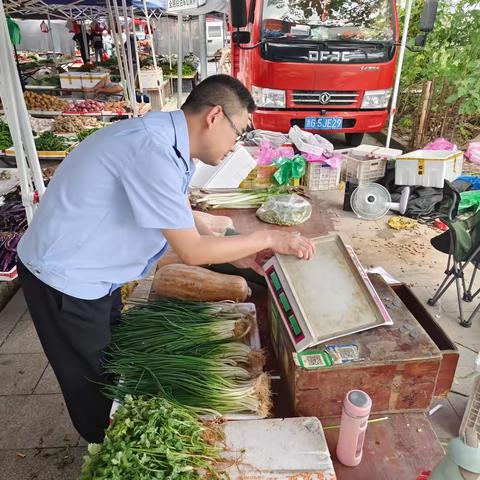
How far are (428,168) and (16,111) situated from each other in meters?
4.65

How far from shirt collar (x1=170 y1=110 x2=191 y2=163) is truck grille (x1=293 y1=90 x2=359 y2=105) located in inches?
216

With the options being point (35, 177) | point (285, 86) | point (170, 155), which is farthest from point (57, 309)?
point (285, 86)

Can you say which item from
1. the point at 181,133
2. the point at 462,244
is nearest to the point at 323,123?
the point at 462,244

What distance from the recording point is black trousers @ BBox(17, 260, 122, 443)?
66.7 inches

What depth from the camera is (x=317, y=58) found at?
20.9ft

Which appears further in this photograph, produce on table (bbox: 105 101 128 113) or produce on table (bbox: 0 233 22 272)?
produce on table (bbox: 105 101 128 113)

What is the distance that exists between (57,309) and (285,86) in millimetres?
5692

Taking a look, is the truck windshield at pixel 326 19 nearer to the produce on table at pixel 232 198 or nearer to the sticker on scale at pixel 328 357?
the produce on table at pixel 232 198

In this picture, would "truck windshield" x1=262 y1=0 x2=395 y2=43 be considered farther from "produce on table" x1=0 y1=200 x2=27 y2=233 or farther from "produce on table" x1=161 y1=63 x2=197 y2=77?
"produce on table" x1=161 y1=63 x2=197 y2=77

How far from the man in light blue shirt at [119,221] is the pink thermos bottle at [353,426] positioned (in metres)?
0.57

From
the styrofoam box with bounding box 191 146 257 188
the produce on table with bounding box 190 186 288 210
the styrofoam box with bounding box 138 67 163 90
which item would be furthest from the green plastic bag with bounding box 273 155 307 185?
the styrofoam box with bounding box 138 67 163 90

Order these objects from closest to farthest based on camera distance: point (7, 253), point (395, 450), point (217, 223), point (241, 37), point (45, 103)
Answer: point (395, 450) < point (217, 223) < point (7, 253) < point (241, 37) < point (45, 103)

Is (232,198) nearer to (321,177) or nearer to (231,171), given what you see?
(231,171)

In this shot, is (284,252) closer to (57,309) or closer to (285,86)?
(57,309)
